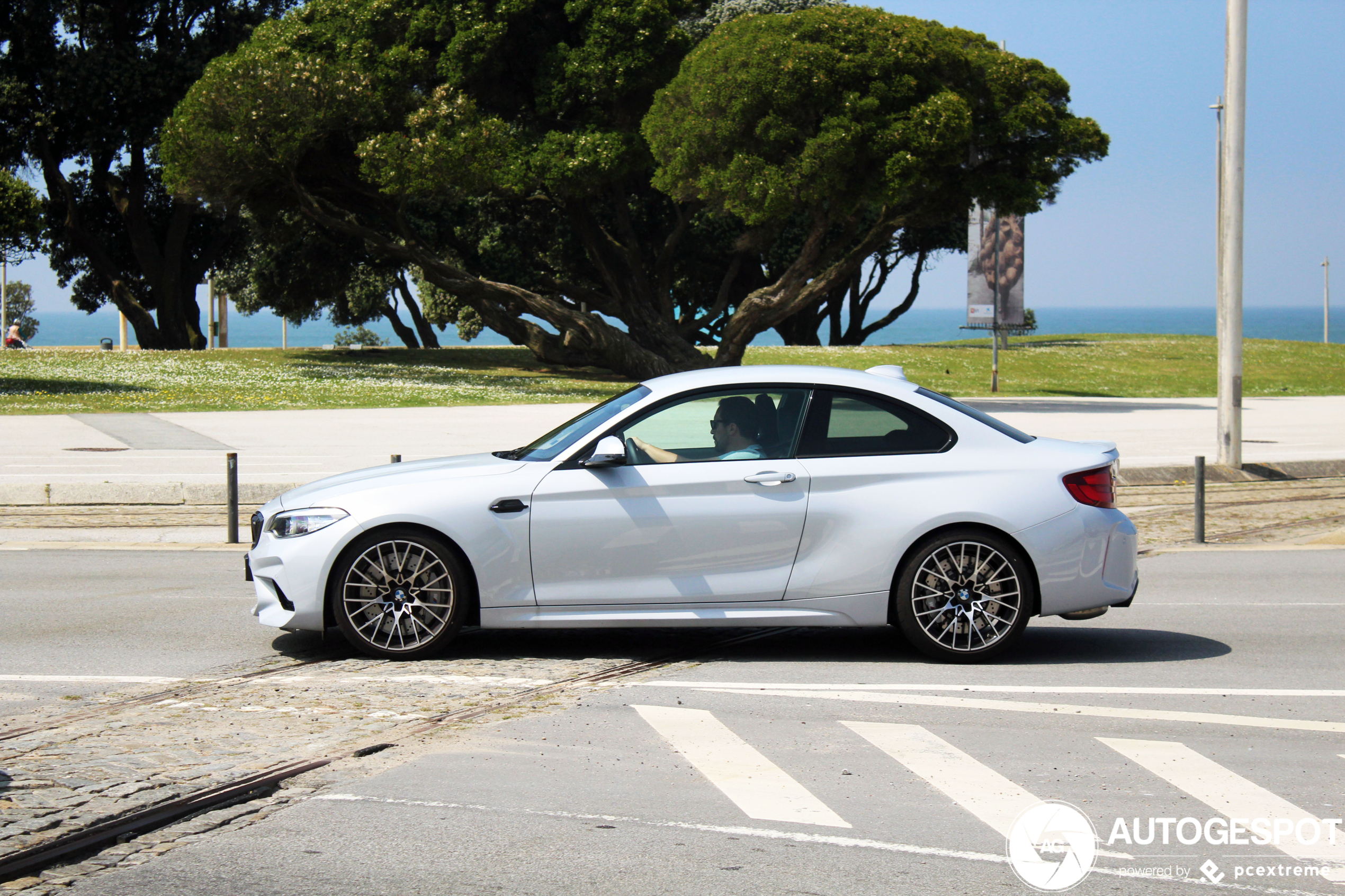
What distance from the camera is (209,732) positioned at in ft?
18.4

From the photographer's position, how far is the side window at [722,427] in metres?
7.10

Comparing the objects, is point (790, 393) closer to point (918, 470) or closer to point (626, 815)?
point (918, 470)

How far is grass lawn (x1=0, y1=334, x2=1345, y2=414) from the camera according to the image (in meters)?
31.3

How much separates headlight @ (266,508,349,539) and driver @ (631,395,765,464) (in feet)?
5.46

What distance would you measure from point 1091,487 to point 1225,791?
94.6 inches

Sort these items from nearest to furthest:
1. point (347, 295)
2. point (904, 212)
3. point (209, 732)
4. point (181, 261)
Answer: point (209, 732) → point (904, 212) → point (181, 261) → point (347, 295)

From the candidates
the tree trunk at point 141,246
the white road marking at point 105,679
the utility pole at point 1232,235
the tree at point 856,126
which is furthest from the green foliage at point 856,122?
the white road marking at point 105,679

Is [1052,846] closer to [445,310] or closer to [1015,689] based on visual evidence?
[1015,689]

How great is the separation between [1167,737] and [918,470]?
6.45 feet

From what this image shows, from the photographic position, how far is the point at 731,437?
7.16 metres

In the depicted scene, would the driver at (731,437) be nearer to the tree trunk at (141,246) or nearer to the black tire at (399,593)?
the black tire at (399,593)

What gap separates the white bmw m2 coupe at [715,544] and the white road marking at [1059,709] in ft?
Answer: 2.11

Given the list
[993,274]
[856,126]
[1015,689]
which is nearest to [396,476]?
[1015,689]

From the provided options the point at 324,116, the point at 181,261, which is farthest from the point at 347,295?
the point at 324,116
